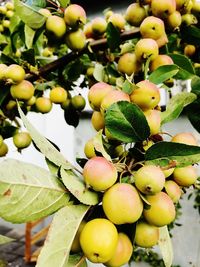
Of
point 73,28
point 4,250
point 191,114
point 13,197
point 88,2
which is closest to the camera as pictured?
point 13,197

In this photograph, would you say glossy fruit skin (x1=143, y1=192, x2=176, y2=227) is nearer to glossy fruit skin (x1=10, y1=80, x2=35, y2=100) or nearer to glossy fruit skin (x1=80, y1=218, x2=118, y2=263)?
glossy fruit skin (x1=80, y1=218, x2=118, y2=263)

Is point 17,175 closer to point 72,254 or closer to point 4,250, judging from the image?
point 72,254

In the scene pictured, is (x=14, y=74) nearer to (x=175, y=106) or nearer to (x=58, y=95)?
(x=58, y=95)

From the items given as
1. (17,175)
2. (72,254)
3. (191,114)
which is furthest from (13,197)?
(191,114)

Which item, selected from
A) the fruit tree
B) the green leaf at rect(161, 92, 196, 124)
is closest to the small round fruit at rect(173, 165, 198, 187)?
the fruit tree

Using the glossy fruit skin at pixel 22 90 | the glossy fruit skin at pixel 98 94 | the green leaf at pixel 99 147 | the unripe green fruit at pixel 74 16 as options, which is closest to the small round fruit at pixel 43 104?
the glossy fruit skin at pixel 22 90

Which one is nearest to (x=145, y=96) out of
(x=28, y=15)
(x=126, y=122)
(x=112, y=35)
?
(x=126, y=122)
